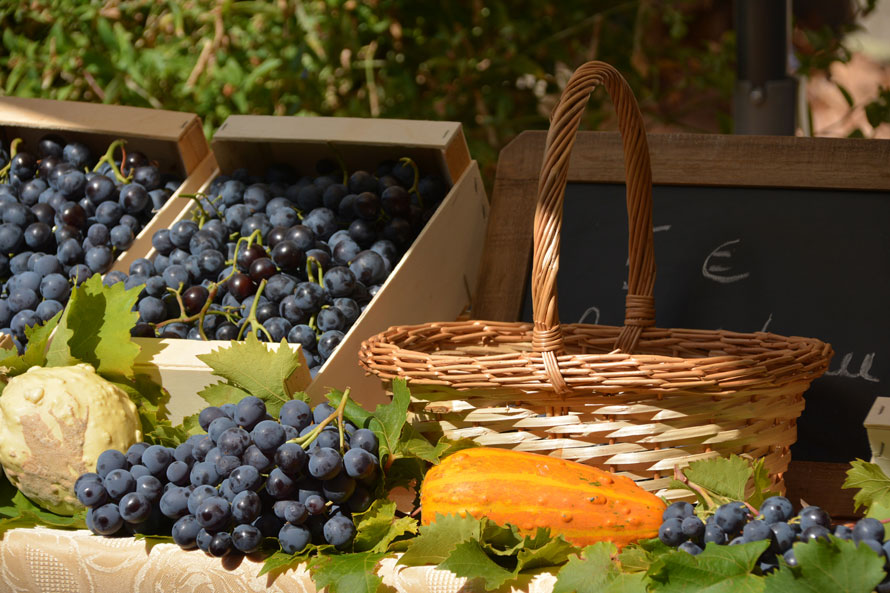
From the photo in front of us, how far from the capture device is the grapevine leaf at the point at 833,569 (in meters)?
0.70

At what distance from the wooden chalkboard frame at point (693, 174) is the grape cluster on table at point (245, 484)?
0.60 metres

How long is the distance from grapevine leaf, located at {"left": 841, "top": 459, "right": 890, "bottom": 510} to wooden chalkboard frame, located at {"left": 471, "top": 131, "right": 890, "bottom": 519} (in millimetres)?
314

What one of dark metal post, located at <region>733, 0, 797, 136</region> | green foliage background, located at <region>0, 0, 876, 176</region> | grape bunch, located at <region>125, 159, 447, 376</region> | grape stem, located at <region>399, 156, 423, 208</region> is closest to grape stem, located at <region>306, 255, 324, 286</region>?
grape bunch, located at <region>125, 159, 447, 376</region>

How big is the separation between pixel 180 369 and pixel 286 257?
0.85ft

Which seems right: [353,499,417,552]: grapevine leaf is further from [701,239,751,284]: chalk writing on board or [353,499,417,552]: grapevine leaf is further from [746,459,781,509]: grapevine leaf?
[701,239,751,284]: chalk writing on board

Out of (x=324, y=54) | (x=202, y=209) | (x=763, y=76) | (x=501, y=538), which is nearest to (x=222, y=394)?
(x=501, y=538)

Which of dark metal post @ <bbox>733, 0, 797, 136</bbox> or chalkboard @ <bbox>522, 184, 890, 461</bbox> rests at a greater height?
dark metal post @ <bbox>733, 0, 797, 136</bbox>

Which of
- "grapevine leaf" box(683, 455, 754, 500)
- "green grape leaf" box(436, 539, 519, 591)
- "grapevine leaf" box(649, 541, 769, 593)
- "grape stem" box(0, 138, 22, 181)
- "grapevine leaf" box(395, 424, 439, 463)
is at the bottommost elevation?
"green grape leaf" box(436, 539, 519, 591)

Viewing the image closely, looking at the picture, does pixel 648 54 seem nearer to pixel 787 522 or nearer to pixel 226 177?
pixel 226 177

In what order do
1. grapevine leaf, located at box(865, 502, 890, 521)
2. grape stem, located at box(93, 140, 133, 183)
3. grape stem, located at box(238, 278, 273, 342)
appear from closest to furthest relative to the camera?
1. grapevine leaf, located at box(865, 502, 890, 521)
2. grape stem, located at box(238, 278, 273, 342)
3. grape stem, located at box(93, 140, 133, 183)

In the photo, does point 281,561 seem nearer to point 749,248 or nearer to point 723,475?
point 723,475

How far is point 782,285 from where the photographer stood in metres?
1.34

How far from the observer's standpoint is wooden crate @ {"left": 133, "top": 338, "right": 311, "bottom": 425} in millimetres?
1154

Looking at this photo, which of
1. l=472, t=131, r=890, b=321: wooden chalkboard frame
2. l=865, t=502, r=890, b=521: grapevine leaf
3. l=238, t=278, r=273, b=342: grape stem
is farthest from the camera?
l=472, t=131, r=890, b=321: wooden chalkboard frame
